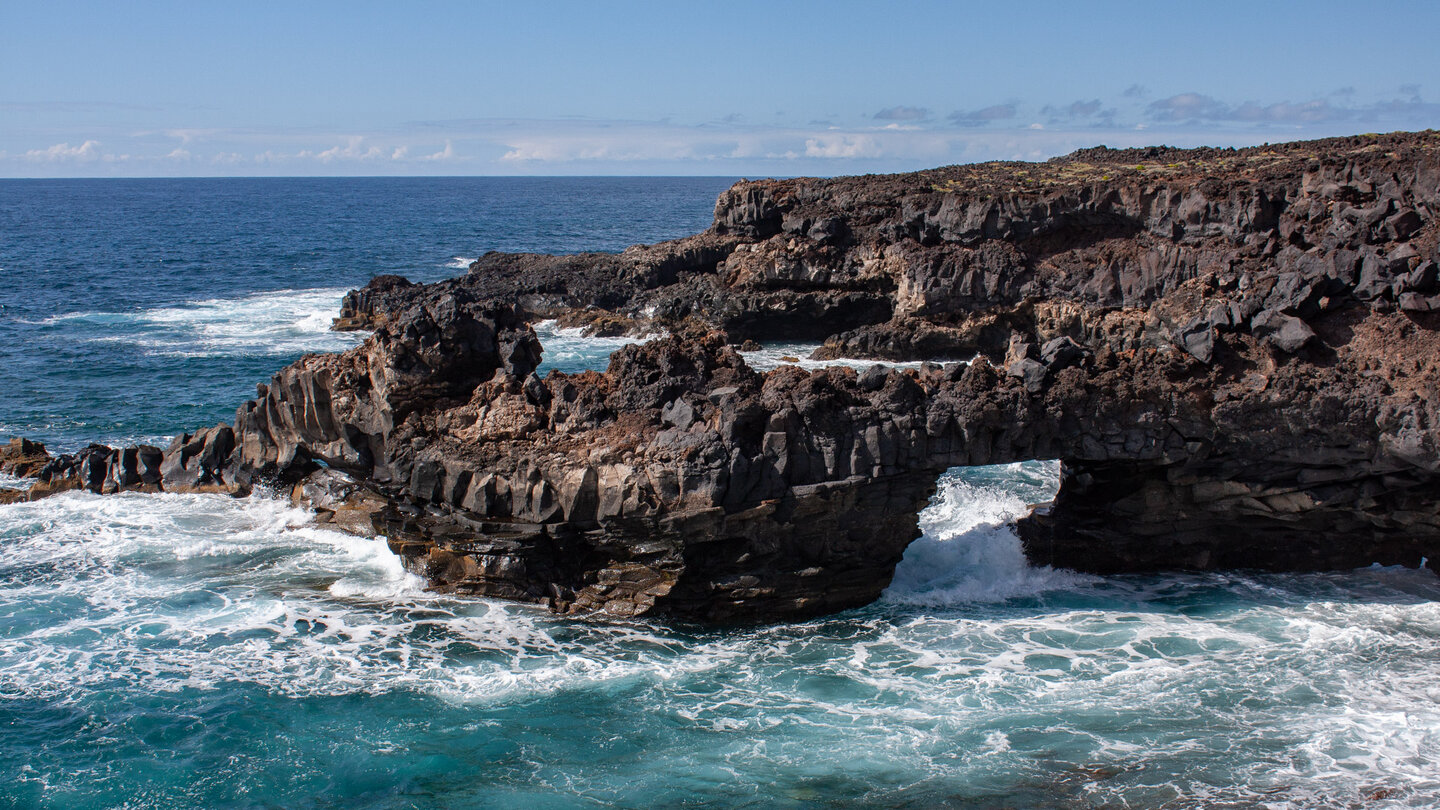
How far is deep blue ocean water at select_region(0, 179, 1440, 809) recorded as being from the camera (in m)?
15.5

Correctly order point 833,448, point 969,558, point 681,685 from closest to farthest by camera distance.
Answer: point 681,685
point 833,448
point 969,558

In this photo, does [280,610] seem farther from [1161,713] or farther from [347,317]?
[347,317]

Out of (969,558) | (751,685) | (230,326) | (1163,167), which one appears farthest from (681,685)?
(1163,167)

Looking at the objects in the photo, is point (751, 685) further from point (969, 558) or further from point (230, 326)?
point (230, 326)

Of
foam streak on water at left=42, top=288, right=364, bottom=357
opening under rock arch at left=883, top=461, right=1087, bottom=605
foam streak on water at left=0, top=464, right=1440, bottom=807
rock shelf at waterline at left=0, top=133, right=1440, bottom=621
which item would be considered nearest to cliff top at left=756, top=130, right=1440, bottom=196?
rock shelf at waterline at left=0, top=133, right=1440, bottom=621

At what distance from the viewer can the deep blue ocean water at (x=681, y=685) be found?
50.7 feet

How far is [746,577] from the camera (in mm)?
20219

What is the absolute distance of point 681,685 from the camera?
722 inches

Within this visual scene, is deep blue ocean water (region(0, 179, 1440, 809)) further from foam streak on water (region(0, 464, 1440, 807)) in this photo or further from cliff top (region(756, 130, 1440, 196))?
cliff top (region(756, 130, 1440, 196))

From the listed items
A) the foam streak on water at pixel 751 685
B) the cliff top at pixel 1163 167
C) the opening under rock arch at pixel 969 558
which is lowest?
the foam streak on water at pixel 751 685

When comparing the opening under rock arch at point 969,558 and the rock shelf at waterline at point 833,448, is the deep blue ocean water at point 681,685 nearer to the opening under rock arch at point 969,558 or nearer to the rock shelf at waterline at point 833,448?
the opening under rock arch at point 969,558

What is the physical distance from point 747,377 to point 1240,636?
10.9 metres

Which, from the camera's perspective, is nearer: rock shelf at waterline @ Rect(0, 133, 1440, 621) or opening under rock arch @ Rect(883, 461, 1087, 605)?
rock shelf at waterline @ Rect(0, 133, 1440, 621)

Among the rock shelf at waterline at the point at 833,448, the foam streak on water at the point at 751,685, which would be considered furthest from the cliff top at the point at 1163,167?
the foam streak on water at the point at 751,685
